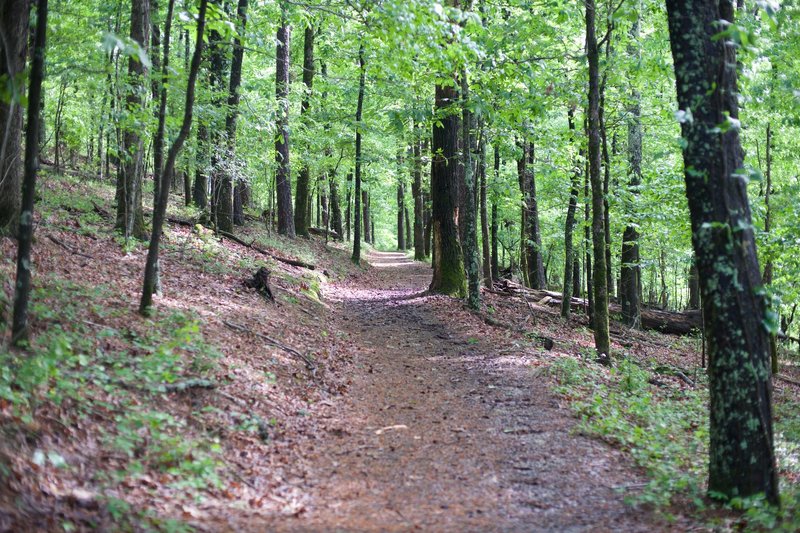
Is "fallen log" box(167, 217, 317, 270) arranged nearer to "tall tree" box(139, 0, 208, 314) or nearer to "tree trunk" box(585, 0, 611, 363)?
"tall tree" box(139, 0, 208, 314)

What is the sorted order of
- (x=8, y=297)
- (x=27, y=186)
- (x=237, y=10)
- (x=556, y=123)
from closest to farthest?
(x=27, y=186), (x=8, y=297), (x=237, y=10), (x=556, y=123)

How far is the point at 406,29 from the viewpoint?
316 inches

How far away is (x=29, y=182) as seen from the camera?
5324mm

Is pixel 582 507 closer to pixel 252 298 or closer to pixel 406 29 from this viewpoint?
pixel 406 29

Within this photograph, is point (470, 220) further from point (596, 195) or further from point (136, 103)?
point (136, 103)

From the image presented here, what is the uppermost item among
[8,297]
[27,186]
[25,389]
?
[27,186]

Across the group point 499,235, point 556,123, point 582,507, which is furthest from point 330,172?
point 582,507

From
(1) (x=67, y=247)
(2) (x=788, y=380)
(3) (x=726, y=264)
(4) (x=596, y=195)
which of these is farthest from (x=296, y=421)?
(2) (x=788, y=380)

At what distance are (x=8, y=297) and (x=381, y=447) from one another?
4.50 meters

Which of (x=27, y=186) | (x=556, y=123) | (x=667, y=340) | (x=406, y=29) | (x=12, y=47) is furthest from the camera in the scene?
(x=556, y=123)

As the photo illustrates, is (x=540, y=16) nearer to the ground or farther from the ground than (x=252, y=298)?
farther from the ground

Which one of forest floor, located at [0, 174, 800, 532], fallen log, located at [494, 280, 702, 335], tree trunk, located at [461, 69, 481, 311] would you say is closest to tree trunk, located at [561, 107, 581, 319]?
fallen log, located at [494, 280, 702, 335]

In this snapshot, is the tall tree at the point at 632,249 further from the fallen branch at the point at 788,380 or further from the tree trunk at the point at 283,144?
the tree trunk at the point at 283,144

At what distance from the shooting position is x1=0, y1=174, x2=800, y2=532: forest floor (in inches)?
173
